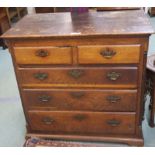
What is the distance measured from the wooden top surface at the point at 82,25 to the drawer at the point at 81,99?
39cm

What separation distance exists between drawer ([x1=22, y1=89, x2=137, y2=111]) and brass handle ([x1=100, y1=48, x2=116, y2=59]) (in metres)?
0.25

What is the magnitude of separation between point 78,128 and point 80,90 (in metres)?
0.33

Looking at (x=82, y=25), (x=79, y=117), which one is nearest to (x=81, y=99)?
(x=79, y=117)

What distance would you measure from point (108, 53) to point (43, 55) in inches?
15.1

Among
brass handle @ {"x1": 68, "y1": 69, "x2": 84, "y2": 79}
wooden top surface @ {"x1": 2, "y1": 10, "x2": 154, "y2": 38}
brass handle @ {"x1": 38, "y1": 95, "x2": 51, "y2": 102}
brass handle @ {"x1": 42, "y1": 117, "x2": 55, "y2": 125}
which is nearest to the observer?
wooden top surface @ {"x1": 2, "y1": 10, "x2": 154, "y2": 38}

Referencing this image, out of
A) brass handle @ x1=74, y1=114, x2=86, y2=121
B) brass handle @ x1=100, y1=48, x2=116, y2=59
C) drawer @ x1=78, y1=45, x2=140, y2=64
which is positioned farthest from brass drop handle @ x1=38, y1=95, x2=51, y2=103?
brass handle @ x1=100, y1=48, x2=116, y2=59

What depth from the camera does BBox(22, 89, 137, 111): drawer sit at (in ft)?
4.79

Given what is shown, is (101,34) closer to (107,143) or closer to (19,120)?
(107,143)

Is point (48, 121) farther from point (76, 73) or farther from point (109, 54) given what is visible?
point (109, 54)

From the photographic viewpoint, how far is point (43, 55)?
136 cm

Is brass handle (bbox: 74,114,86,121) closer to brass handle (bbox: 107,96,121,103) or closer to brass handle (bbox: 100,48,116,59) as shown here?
brass handle (bbox: 107,96,121,103)

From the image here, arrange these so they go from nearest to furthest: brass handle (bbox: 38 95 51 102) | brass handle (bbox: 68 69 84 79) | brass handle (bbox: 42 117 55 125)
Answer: brass handle (bbox: 68 69 84 79) → brass handle (bbox: 38 95 51 102) → brass handle (bbox: 42 117 55 125)

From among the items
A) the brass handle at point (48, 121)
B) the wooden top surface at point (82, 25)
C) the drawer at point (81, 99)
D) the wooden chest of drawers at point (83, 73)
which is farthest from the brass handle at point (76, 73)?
the brass handle at point (48, 121)

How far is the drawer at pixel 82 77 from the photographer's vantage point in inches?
53.9
